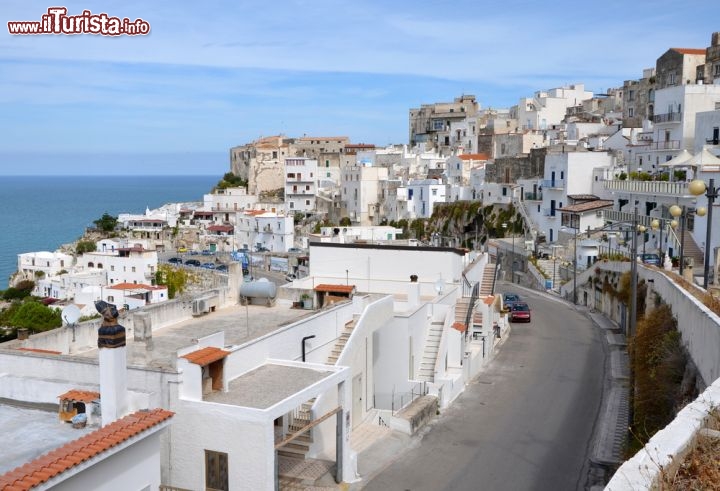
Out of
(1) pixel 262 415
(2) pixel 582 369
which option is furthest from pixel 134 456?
(2) pixel 582 369

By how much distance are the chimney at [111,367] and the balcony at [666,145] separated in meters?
49.5

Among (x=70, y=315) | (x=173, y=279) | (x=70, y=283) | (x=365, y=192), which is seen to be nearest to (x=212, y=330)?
(x=70, y=315)

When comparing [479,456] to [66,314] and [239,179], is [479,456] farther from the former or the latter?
[239,179]

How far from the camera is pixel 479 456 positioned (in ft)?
58.6

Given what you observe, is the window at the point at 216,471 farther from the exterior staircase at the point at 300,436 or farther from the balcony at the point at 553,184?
the balcony at the point at 553,184

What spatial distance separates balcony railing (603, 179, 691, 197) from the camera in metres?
40.9

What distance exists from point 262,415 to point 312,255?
46.9 ft

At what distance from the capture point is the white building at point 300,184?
4124 inches

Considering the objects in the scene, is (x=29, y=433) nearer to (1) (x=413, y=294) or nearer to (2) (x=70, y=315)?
(2) (x=70, y=315)

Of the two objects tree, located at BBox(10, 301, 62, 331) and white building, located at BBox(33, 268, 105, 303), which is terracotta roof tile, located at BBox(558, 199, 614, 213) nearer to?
tree, located at BBox(10, 301, 62, 331)

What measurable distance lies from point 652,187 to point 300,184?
219 feet

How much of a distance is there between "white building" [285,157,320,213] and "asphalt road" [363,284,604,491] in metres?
77.3

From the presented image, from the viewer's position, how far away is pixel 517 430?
64.6 ft

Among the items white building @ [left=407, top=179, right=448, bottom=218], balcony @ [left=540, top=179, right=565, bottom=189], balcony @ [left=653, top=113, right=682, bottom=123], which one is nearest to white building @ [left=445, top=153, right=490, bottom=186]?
white building @ [left=407, top=179, right=448, bottom=218]
